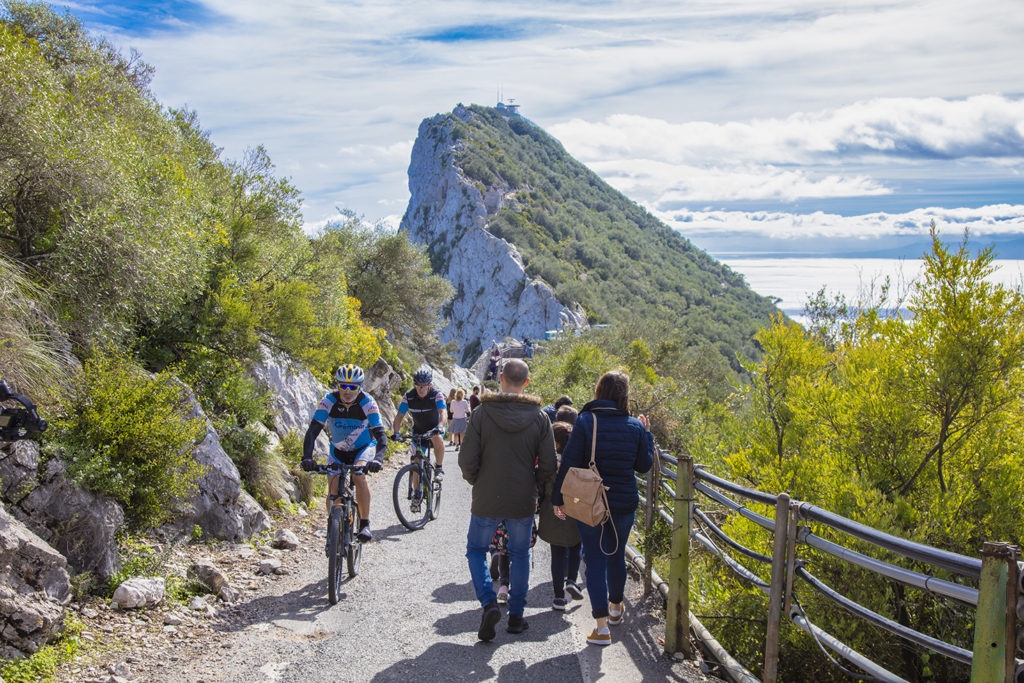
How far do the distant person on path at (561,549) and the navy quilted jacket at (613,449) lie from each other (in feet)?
2.59

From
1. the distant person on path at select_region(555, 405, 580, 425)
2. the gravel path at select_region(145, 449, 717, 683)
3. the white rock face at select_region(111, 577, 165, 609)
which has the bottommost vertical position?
the gravel path at select_region(145, 449, 717, 683)

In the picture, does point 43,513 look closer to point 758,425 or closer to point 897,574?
point 897,574

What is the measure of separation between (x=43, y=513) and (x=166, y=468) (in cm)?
111

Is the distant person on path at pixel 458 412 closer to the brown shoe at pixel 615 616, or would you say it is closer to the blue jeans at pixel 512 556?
the blue jeans at pixel 512 556

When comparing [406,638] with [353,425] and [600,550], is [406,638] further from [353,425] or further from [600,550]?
[353,425]

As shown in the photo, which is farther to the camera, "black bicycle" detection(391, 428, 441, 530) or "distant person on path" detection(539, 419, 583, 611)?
"black bicycle" detection(391, 428, 441, 530)

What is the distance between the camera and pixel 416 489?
868cm

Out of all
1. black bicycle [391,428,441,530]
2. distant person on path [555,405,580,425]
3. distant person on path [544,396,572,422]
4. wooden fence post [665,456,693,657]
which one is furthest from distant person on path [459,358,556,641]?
black bicycle [391,428,441,530]

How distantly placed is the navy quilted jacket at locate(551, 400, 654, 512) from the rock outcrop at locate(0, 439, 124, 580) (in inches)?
148

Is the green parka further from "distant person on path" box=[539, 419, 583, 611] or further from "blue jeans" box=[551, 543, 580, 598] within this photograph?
"blue jeans" box=[551, 543, 580, 598]

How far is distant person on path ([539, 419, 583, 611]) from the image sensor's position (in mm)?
5492

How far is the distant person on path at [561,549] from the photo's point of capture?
549cm

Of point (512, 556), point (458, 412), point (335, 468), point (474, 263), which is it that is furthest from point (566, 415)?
point (474, 263)

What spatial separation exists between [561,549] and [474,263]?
Result: 9910 centimetres
